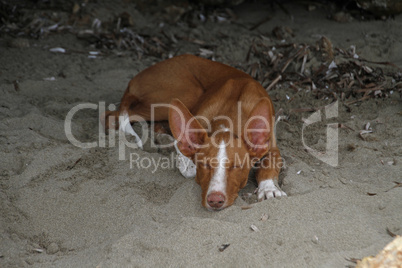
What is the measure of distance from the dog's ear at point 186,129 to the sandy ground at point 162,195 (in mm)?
332

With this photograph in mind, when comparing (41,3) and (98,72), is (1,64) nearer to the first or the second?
(98,72)

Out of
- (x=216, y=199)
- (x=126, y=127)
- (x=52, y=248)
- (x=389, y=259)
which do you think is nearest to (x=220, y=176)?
(x=216, y=199)

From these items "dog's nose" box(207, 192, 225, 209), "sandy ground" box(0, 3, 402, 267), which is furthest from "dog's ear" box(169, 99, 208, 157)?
"dog's nose" box(207, 192, 225, 209)

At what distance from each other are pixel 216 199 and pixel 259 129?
77 centimetres

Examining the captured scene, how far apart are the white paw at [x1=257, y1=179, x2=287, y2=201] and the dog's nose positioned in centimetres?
38

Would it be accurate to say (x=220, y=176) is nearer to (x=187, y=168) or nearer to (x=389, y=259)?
(x=187, y=168)

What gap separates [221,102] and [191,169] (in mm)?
746

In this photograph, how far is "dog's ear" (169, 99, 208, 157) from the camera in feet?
12.2

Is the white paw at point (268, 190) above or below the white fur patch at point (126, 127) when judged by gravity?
above

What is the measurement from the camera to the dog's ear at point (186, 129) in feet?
12.2

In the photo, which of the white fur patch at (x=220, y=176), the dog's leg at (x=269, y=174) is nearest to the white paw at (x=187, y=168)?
the white fur patch at (x=220, y=176)

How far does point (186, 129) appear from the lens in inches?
147

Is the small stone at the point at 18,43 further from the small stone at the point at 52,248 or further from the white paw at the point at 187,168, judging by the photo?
the small stone at the point at 52,248

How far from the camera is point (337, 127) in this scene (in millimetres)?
4547
